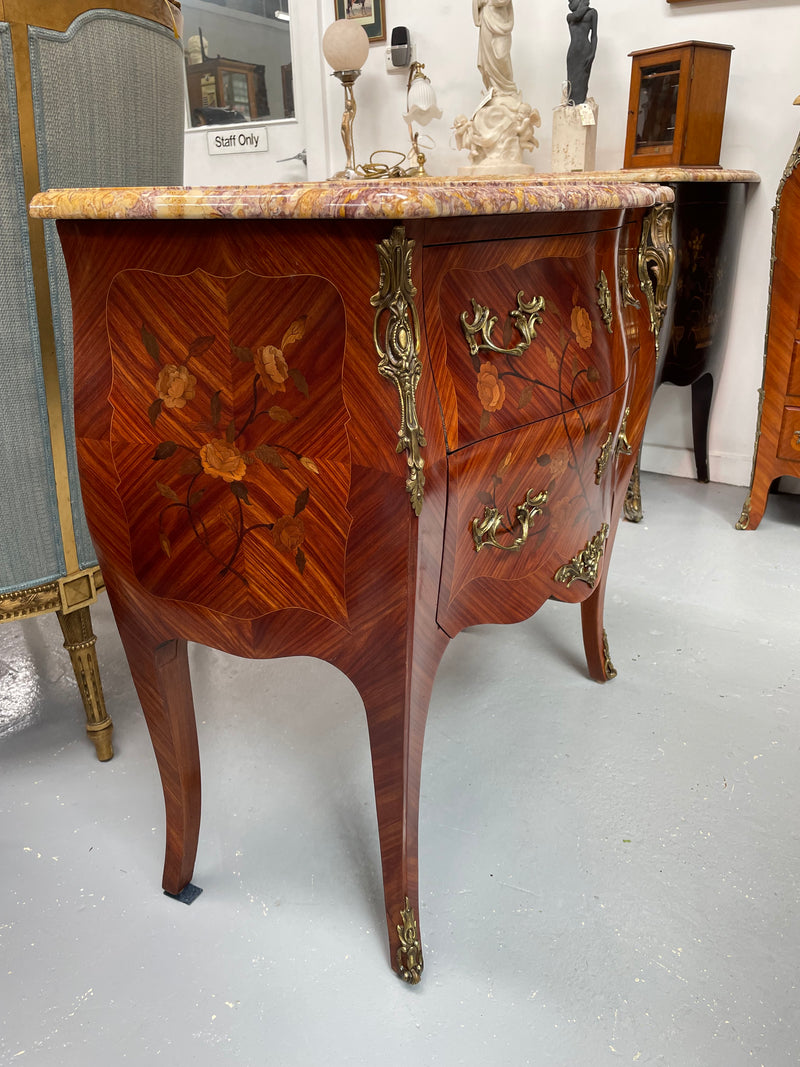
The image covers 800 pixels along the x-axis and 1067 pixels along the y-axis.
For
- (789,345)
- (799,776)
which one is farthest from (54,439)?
(789,345)

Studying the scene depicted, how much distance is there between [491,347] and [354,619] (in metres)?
0.34

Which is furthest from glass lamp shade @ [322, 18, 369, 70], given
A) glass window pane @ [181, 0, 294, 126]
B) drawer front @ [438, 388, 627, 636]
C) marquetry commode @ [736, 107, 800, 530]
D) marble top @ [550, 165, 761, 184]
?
drawer front @ [438, 388, 627, 636]

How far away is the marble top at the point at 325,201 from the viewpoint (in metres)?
0.70

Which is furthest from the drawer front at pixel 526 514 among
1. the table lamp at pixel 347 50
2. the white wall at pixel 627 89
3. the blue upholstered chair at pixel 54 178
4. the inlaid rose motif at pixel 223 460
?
the table lamp at pixel 347 50

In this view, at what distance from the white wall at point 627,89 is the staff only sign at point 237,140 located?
19.5 inches

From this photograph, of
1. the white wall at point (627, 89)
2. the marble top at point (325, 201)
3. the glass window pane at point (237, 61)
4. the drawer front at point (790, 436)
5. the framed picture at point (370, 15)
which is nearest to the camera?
the marble top at point (325, 201)

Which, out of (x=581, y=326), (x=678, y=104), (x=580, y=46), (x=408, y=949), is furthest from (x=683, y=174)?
(x=408, y=949)

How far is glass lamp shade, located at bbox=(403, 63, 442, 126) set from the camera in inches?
128

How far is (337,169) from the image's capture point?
386cm

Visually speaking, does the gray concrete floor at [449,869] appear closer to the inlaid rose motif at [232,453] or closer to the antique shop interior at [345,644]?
the antique shop interior at [345,644]

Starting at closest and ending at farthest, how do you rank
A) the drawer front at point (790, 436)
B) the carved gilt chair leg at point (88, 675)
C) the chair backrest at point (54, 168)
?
the chair backrest at point (54, 168), the carved gilt chair leg at point (88, 675), the drawer front at point (790, 436)

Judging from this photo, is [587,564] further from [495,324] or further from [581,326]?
[495,324]

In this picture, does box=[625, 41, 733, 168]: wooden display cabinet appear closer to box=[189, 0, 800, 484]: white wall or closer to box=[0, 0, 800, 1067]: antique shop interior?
box=[189, 0, 800, 484]: white wall

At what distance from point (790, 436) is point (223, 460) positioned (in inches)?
82.5
